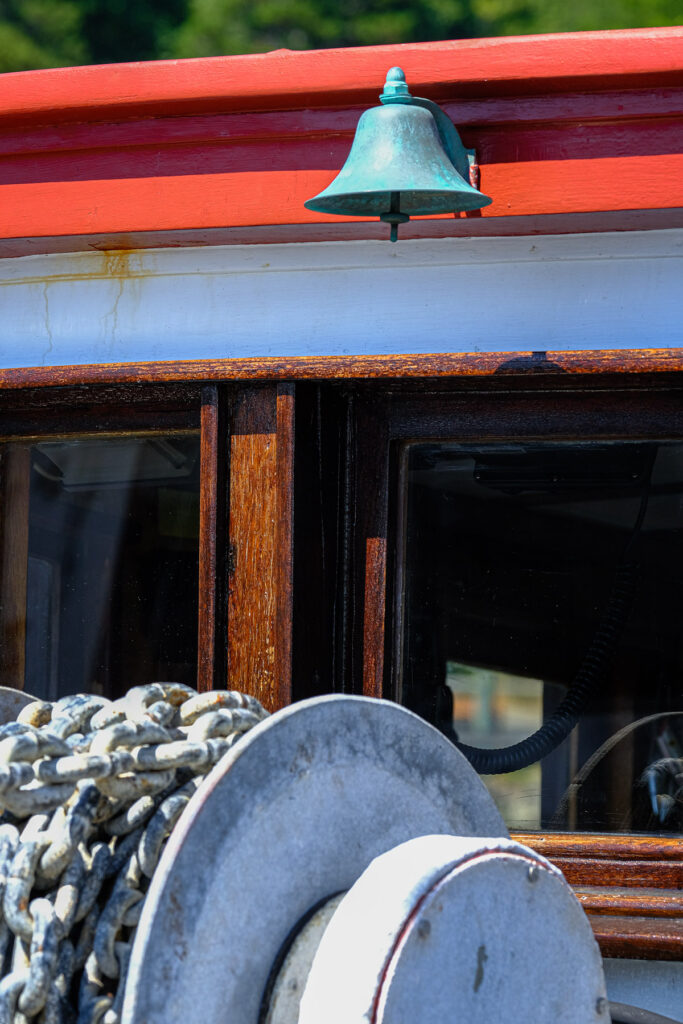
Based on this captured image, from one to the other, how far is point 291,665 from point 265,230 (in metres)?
A: 1.12

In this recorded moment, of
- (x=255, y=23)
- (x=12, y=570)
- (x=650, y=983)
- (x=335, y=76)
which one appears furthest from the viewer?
(x=255, y=23)

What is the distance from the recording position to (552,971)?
6.35ft

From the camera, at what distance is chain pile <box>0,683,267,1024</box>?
1784 millimetres

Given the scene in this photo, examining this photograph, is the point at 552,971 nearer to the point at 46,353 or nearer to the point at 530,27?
the point at 46,353

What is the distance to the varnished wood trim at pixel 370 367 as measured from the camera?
9.88 feet

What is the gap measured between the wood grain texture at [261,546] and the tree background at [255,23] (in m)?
13.8

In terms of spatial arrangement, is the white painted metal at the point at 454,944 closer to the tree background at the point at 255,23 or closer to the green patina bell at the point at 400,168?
the green patina bell at the point at 400,168

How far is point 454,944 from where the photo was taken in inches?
69.4

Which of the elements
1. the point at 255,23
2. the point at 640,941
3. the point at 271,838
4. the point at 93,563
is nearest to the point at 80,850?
the point at 271,838

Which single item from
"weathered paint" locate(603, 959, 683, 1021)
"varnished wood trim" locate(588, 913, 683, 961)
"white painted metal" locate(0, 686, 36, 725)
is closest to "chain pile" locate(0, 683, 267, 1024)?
"white painted metal" locate(0, 686, 36, 725)

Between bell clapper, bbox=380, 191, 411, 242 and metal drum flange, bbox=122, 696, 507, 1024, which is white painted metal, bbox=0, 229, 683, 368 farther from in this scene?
metal drum flange, bbox=122, 696, 507, 1024

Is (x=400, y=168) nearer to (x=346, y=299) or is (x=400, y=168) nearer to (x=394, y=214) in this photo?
(x=394, y=214)

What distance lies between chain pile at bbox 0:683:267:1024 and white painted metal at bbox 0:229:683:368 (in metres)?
1.54

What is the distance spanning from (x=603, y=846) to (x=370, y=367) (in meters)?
1.35
